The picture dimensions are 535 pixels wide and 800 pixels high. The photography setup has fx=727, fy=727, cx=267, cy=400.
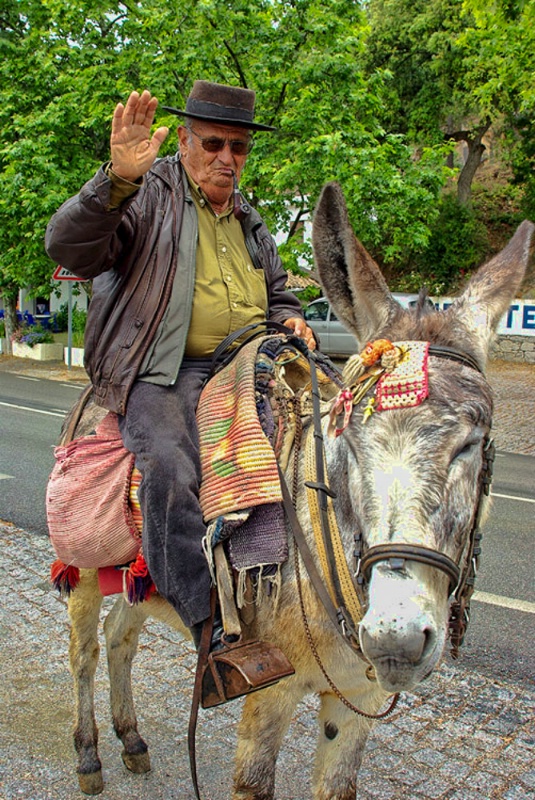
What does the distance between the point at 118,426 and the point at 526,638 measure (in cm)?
357

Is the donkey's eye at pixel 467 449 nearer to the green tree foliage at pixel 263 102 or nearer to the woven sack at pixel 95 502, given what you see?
the woven sack at pixel 95 502

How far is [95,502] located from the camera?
2996 millimetres

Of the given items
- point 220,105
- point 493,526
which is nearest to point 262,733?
point 220,105

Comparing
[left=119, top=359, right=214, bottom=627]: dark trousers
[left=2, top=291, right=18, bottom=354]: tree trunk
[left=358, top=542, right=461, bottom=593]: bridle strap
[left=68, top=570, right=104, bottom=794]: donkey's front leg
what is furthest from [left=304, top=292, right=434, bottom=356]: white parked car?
[left=358, top=542, right=461, bottom=593]: bridle strap

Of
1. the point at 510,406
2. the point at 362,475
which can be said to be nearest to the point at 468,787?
the point at 362,475

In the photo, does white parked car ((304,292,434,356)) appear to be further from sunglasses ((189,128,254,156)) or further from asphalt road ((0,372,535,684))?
sunglasses ((189,128,254,156))

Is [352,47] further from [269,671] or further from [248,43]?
[269,671]

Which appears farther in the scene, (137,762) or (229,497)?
(137,762)

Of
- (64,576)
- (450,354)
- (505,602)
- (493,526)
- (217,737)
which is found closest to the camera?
(450,354)

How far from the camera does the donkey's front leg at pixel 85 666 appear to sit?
3.52 metres

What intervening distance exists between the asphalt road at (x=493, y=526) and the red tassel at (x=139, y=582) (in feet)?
8.80

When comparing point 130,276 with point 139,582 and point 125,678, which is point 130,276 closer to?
point 139,582

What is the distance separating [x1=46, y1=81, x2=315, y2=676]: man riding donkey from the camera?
255 cm

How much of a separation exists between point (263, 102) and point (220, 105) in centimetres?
1389
